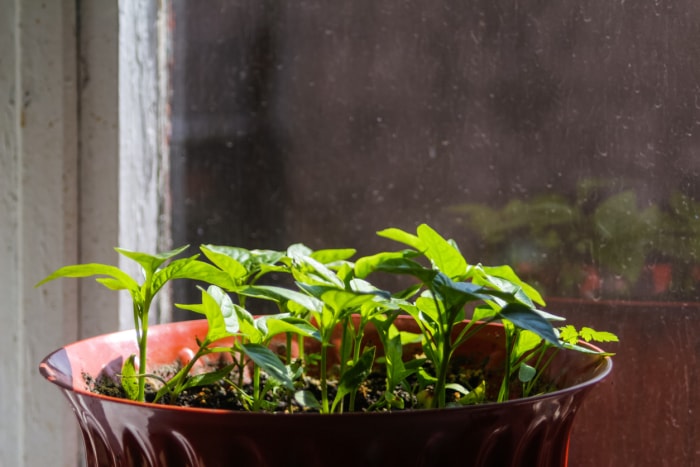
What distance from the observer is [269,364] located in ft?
1.23

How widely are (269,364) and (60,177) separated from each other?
0.52 meters

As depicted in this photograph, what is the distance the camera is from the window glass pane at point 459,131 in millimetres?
626

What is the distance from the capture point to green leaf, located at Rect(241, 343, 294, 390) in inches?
14.4

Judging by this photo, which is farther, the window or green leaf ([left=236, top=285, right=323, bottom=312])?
the window

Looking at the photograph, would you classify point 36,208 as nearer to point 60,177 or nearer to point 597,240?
point 60,177

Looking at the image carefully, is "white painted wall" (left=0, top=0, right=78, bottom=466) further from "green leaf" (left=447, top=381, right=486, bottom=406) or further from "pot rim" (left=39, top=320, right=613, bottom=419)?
"green leaf" (left=447, top=381, right=486, bottom=406)

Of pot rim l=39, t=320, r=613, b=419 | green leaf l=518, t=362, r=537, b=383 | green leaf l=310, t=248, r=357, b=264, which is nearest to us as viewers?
pot rim l=39, t=320, r=613, b=419

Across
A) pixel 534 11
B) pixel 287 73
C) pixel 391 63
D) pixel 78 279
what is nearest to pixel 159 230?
pixel 78 279

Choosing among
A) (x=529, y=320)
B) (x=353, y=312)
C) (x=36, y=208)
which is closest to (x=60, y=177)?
(x=36, y=208)

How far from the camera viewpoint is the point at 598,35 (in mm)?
651

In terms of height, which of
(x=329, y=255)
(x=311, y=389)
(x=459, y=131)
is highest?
(x=459, y=131)

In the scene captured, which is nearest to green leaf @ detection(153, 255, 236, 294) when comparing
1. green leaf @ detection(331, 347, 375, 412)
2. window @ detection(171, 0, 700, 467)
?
green leaf @ detection(331, 347, 375, 412)

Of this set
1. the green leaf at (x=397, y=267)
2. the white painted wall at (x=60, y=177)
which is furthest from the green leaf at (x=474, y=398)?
the white painted wall at (x=60, y=177)

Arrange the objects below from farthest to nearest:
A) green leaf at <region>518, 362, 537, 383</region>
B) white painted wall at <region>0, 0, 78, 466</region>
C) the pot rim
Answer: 1. white painted wall at <region>0, 0, 78, 466</region>
2. green leaf at <region>518, 362, 537, 383</region>
3. the pot rim
